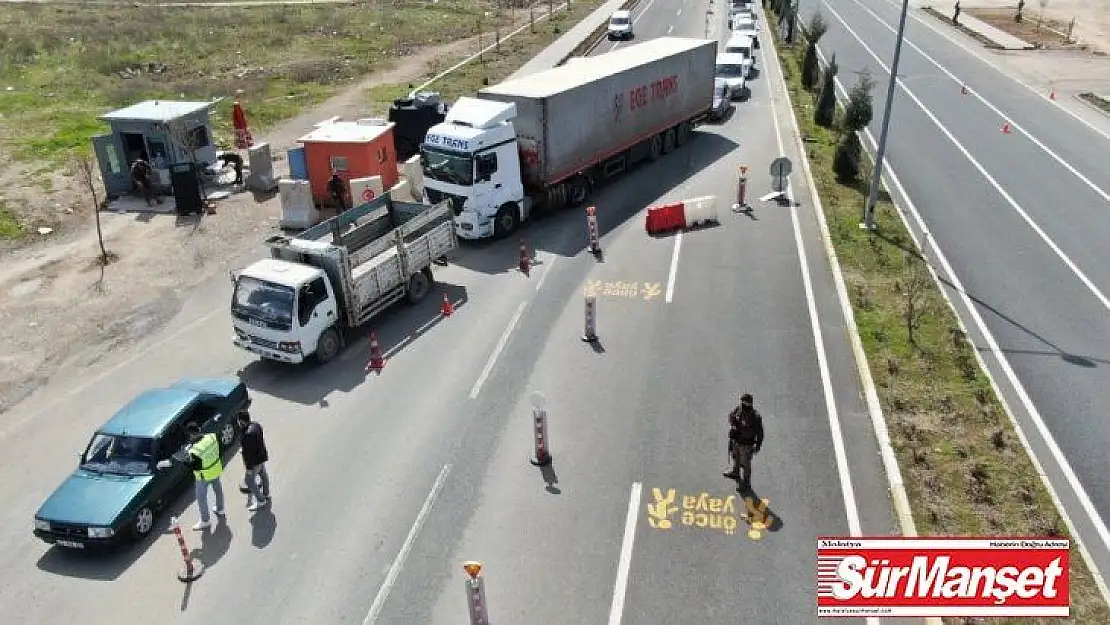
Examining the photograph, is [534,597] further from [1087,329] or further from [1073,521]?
[1087,329]

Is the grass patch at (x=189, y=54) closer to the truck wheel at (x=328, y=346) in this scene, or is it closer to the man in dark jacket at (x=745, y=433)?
the truck wheel at (x=328, y=346)

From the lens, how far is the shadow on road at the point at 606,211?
2258 centimetres

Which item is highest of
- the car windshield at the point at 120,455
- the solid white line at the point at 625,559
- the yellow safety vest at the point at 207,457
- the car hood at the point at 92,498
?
the yellow safety vest at the point at 207,457

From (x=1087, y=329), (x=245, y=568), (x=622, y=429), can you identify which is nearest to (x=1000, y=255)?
(x=1087, y=329)

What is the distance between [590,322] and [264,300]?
22.9ft

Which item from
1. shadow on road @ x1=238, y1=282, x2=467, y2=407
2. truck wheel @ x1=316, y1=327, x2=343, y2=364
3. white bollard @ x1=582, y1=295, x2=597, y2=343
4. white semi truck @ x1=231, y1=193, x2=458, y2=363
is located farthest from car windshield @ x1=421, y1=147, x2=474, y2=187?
truck wheel @ x1=316, y1=327, x2=343, y2=364

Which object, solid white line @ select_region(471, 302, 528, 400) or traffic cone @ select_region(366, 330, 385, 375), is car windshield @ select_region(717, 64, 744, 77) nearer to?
solid white line @ select_region(471, 302, 528, 400)

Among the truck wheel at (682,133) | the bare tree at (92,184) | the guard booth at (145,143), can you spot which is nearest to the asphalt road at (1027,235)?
the truck wheel at (682,133)

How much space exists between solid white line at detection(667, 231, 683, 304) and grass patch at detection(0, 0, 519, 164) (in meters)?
21.9

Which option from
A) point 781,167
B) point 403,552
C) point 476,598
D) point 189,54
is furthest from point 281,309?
point 189,54

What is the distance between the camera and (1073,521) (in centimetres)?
1198

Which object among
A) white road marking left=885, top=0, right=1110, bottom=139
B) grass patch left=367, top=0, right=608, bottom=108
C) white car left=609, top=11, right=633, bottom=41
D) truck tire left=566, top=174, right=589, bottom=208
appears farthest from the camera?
white car left=609, top=11, right=633, bottom=41

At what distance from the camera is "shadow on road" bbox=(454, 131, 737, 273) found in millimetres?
22578

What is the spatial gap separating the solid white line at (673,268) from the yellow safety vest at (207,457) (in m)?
11.1
